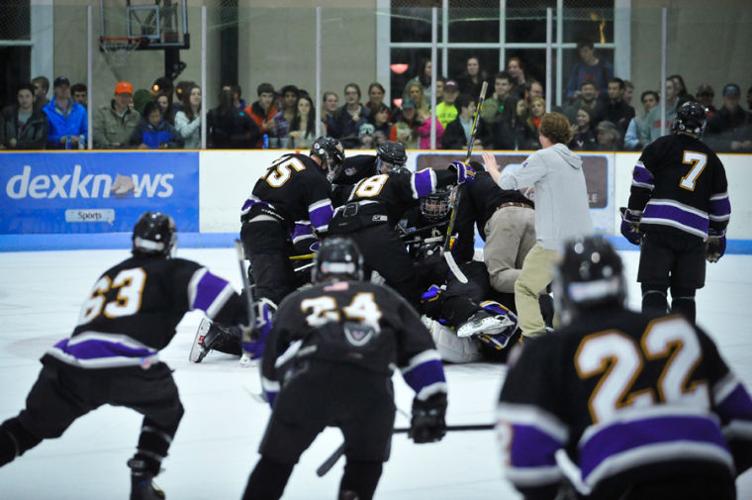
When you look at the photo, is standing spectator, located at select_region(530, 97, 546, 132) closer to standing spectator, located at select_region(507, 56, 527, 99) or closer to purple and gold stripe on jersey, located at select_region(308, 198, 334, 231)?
standing spectator, located at select_region(507, 56, 527, 99)

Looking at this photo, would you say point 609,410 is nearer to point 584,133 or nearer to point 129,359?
point 129,359

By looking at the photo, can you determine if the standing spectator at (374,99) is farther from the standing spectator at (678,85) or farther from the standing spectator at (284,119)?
the standing spectator at (678,85)

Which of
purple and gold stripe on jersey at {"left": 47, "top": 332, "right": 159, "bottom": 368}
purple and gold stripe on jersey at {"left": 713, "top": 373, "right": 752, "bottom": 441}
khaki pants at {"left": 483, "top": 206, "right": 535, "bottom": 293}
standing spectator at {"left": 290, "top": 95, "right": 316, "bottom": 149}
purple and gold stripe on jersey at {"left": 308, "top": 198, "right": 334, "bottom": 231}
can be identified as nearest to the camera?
purple and gold stripe on jersey at {"left": 713, "top": 373, "right": 752, "bottom": 441}

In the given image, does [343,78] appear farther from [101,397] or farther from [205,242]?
[101,397]

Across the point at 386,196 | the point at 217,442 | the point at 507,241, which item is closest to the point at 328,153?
the point at 386,196

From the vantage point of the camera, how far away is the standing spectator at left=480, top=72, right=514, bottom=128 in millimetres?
11875

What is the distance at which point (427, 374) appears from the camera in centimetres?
326

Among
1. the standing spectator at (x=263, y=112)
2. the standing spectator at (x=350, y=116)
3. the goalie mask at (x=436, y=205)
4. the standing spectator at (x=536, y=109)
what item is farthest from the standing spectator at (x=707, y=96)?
the goalie mask at (x=436, y=205)

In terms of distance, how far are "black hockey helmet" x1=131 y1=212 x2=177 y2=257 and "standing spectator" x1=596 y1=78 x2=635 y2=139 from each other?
869 centimetres

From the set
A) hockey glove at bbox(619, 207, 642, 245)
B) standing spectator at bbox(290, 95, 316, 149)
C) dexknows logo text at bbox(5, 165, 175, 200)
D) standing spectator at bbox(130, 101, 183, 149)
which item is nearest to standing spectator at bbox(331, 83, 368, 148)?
standing spectator at bbox(290, 95, 316, 149)

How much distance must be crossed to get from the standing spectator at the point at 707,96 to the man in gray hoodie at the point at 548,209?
20.7 ft

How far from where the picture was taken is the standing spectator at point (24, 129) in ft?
38.2

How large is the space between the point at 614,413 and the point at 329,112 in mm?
9639

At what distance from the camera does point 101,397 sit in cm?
361
